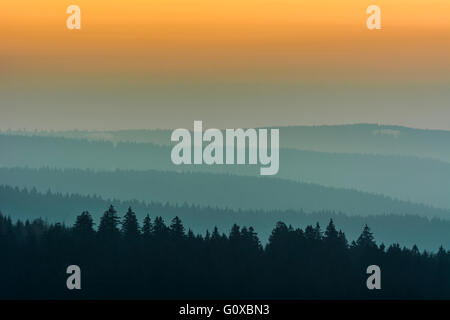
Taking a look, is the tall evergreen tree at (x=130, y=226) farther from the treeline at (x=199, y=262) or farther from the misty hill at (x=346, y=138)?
the misty hill at (x=346, y=138)

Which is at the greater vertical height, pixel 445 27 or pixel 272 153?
pixel 445 27

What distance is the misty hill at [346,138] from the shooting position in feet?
63.3

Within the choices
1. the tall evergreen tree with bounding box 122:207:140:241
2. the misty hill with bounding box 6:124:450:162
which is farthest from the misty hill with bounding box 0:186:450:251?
the misty hill with bounding box 6:124:450:162

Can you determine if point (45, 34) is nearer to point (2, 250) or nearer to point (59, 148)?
point (59, 148)

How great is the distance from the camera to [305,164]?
758 inches

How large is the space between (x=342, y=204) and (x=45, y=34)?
4843 mm

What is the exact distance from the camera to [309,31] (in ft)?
63.1

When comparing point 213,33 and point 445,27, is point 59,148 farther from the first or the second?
point 445,27

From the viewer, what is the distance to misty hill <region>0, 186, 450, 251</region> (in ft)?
63.4

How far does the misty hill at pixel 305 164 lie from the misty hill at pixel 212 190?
10cm

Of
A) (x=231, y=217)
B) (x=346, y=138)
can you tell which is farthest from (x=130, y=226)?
(x=346, y=138)
